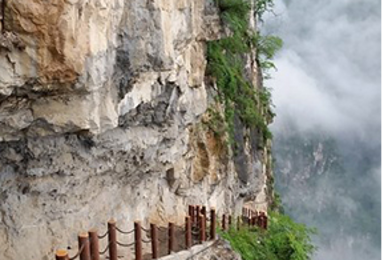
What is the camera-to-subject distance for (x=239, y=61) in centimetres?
1292

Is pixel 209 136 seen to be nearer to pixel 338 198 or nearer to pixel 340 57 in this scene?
pixel 338 198

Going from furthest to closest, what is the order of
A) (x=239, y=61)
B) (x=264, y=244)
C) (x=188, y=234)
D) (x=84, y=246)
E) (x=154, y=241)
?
(x=239, y=61), (x=264, y=244), (x=188, y=234), (x=154, y=241), (x=84, y=246)

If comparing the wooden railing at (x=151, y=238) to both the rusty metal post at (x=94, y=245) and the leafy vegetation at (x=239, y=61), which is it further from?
the leafy vegetation at (x=239, y=61)

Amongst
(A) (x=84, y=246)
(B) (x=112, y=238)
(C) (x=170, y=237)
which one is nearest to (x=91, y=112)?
(A) (x=84, y=246)

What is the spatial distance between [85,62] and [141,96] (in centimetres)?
175

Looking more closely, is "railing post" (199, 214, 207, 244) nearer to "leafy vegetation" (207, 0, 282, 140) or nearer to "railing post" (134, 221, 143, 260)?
"railing post" (134, 221, 143, 260)

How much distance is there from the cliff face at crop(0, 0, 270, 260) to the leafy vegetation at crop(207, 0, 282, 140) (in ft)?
3.54

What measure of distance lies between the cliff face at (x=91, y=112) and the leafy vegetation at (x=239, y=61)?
1.08m

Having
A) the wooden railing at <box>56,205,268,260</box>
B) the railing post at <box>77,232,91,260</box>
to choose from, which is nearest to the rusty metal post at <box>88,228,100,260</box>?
the wooden railing at <box>56,205,268,260</box>

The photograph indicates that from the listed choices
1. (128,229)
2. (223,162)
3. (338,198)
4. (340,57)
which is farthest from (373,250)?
(128,229)

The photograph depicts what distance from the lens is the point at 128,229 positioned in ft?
25.9

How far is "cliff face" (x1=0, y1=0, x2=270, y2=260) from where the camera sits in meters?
4.51

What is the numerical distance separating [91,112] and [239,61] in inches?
315

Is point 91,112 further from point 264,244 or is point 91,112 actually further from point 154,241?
point 264,244
